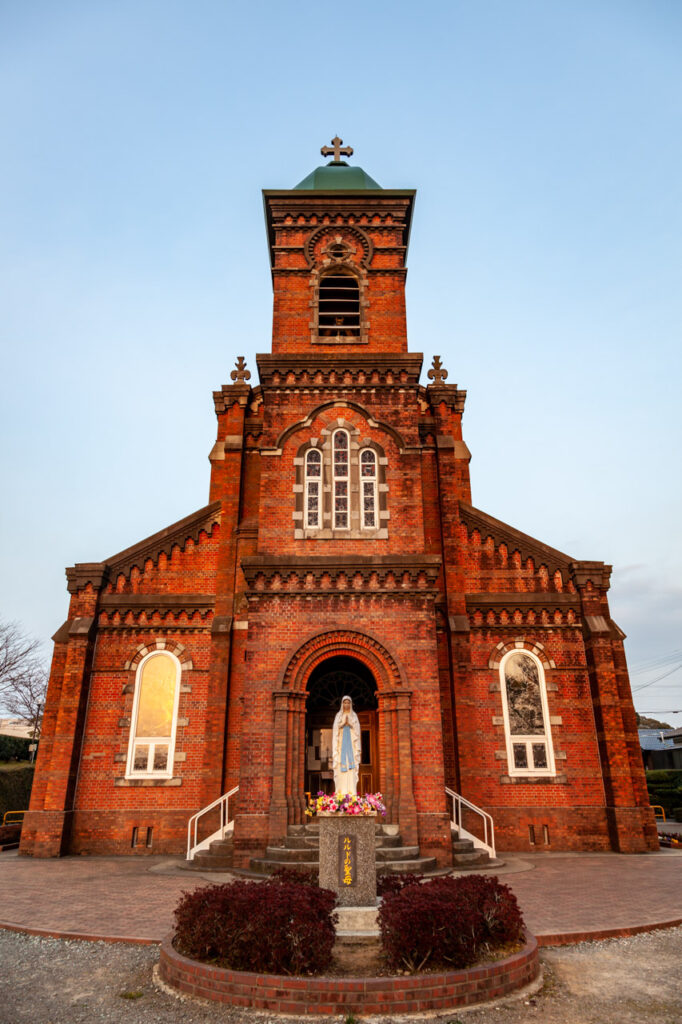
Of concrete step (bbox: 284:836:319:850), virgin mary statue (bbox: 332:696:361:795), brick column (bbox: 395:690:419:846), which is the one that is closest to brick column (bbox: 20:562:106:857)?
concrete step (bbox: 284:836:319:850)

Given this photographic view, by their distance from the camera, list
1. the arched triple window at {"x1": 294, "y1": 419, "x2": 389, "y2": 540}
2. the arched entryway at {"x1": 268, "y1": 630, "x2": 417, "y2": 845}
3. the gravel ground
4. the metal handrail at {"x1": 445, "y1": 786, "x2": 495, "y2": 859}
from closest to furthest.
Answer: the gravel ground
the arched entryway at {"x1": 268, "y1": 630, "x2": 417, "y2": 845}
the metal handrail at {"x1": 445, "y1": 786, "x2": 495, "y2": 859}
the arched triple window at {"x1": 294, "y1": 419, "x2": 389, "y2": 540}

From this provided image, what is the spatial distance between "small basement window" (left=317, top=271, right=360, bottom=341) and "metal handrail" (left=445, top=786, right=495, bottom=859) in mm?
12840

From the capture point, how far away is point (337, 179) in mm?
21531

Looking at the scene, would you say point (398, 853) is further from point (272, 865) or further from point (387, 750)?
point (272, 865)

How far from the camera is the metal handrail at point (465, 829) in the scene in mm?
15641

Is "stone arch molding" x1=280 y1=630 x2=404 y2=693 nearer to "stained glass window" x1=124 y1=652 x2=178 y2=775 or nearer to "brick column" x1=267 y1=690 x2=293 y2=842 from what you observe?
"brick column" x1=267 y1=690 x2=293 y2=842

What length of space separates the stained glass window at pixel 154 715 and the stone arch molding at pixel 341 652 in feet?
16.9

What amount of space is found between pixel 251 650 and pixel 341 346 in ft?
29.6

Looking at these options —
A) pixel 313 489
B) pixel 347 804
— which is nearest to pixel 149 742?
pixel 313 489

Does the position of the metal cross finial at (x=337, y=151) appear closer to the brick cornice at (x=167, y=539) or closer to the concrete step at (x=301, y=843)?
the brick cornice at (x=167, y=539)

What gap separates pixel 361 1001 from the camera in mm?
6496

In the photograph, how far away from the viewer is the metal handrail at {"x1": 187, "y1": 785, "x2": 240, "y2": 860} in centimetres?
1566

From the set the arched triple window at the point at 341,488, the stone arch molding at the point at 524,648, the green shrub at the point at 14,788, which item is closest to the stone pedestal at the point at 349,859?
the arched triple window at the point at 341,488

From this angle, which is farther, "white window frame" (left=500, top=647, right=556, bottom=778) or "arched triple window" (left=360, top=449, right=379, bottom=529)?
"white window frame" (left=500, top=647, right=556, bottom=778)
